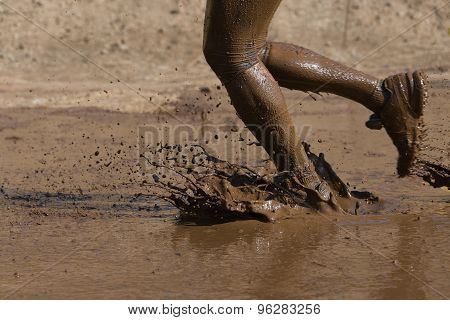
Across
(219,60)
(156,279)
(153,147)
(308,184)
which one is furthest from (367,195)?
(153,147)

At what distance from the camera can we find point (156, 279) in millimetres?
3084

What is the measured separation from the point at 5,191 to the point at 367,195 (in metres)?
2.20

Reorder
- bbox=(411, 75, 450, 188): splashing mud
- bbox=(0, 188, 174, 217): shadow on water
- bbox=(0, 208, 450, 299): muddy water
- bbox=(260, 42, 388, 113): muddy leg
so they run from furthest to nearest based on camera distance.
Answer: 1. bbox=(0, 188, 174, 217): shadow on water
2. bbox=(411, 75, 450, 188): splashing mud
3. bbox=(260, 42, 388, 113): muddy leg
4. bbox=(0, 208, 450, 299): muddy water

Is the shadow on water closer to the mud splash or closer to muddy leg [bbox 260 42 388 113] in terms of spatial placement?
the mud splash

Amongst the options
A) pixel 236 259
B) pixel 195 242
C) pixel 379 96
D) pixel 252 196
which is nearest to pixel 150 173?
pixel 252 196

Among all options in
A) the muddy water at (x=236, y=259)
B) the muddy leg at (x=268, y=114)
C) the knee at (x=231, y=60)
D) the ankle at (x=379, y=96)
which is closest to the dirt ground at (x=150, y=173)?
the muddy water at (x=236, y=259)

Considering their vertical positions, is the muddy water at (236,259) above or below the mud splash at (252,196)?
below

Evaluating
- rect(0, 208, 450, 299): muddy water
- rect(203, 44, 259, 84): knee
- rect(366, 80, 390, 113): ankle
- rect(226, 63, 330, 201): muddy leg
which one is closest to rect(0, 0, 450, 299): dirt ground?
rect(0, 208, 450, 299): muddy water

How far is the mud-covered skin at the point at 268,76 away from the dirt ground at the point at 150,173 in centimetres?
33

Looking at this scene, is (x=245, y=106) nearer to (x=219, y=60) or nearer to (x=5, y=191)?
(x=219, y=60)

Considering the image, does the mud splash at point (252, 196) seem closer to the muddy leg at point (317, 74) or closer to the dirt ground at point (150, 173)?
the dirt ground at point (150, 173)

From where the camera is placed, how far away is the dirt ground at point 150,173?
3.08 metres

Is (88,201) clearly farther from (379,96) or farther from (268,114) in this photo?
(379,96)

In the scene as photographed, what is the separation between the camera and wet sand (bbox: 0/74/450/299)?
2.97m
